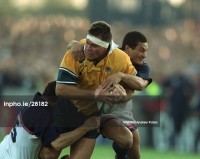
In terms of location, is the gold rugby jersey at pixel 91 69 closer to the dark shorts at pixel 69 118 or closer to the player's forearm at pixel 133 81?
the player's forearm at pixel 133 81

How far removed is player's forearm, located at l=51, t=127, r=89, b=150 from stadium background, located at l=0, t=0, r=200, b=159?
28.1ft

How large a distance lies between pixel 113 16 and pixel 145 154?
15.7ft

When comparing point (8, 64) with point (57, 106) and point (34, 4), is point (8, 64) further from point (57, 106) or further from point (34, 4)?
point (57, 106)

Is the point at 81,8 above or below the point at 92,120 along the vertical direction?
below

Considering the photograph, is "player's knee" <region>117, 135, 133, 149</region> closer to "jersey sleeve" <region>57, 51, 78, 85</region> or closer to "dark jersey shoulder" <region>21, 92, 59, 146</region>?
"dark jersey shoulder" <region>21, 92, 59, 146</region>

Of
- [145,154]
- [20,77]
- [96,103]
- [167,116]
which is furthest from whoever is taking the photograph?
[20,77]

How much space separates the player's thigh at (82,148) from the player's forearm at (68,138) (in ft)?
0.20

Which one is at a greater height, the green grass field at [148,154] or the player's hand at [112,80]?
the player's hand at [112,80]

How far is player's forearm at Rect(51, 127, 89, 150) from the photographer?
10.8 m

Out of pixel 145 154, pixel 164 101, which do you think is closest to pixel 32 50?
pixel 164 101

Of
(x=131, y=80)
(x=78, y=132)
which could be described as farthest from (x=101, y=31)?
(x=78, y=132)

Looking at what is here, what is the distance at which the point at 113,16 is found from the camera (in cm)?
2142

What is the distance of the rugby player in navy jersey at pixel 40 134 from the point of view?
427 inches

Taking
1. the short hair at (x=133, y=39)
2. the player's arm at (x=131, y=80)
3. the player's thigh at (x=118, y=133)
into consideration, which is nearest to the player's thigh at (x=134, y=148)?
the player's thigh at (x=118, y=133)
